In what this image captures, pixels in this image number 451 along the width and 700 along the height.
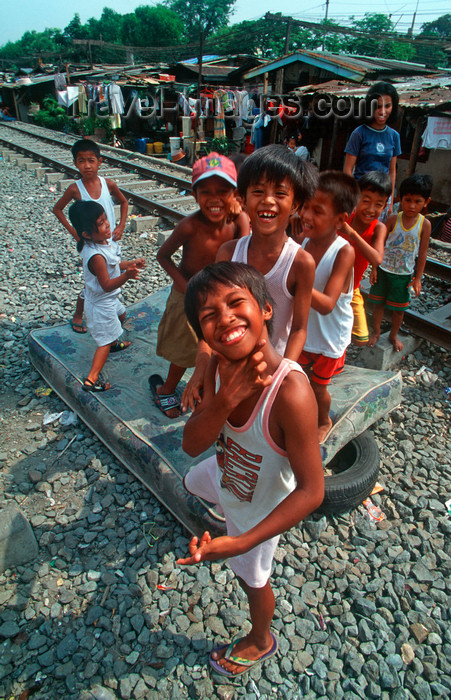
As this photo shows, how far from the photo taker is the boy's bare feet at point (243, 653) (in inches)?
79.0

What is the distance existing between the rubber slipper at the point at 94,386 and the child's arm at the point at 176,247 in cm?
107

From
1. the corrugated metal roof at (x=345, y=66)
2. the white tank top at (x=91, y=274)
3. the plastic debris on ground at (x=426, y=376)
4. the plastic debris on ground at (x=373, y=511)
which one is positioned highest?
the corrugated metal roof at (x=345, y=66)

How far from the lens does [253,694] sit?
1.99 metres

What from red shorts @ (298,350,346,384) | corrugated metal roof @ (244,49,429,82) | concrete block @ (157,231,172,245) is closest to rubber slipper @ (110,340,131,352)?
red shorts @ (298,350,346,384)

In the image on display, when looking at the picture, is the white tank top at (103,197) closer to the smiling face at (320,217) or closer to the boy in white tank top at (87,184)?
the boy in white tank top at (87,184)

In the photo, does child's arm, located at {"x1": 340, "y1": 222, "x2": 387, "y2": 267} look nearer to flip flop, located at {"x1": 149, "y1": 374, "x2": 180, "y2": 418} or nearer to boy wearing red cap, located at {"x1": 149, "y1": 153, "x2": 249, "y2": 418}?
boy wearing red cap, located at {"x1": 149, "y1": 153, "x2": 249, "y2": 418}

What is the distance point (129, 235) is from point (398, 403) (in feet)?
19.9

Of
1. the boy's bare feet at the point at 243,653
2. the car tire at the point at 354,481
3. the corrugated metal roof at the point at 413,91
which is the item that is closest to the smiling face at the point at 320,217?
the car tire at the point at 354,481

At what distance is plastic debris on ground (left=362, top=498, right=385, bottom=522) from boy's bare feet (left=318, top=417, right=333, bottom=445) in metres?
0.54

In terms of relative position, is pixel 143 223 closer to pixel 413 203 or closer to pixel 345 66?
pixel 413 203

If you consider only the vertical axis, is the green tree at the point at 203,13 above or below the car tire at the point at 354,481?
above

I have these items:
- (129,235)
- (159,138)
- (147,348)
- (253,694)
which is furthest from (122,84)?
(253,694)

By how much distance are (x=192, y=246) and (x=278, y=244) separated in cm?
88

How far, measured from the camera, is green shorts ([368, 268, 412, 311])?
412cm
